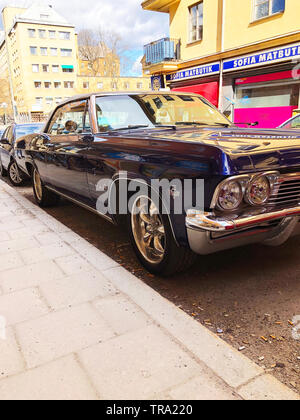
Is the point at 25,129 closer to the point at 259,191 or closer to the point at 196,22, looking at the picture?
the point at 259,191

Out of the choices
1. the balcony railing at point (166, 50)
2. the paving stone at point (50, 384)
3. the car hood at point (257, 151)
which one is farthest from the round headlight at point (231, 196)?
the balcony railing at point (166, 50)

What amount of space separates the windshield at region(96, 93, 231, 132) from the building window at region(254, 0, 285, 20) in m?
9.23

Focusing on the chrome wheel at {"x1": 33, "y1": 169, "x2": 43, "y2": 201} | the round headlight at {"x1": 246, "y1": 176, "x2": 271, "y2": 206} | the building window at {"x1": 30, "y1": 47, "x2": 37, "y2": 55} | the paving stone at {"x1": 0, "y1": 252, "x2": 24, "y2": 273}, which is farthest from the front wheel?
the building window at {"x1": 30, "y1": 47, "x2": 37, "y2": 55}

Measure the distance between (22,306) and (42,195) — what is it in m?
3.31

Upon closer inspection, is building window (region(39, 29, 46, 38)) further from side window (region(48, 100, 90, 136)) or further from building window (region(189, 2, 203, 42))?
side window (region(48, 100, 90, 136))

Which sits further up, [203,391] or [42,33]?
[42,33]

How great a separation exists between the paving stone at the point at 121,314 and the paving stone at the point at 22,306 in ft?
1.40

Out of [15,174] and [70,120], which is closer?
[70,120]

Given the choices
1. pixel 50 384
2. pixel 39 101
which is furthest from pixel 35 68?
pixel 50 384

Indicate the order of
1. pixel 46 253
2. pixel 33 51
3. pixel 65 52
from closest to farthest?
pixel 46 253 → pixel 33 51 → pixel 65 52

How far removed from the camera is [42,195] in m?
5.62

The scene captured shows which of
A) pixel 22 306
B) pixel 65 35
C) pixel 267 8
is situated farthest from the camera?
pixel 65 35

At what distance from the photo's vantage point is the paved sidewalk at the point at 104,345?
5.65 feet
